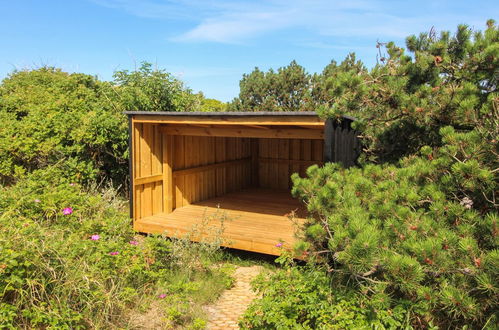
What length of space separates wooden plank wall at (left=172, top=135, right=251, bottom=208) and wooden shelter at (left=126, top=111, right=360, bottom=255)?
20 mm

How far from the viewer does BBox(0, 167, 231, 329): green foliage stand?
3.14 m

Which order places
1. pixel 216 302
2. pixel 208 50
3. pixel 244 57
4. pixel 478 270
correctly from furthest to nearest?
pixel 244 57 → pixel 208 50 → pixel 216 302 → pixel 478 270

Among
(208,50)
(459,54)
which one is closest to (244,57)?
(208,50)

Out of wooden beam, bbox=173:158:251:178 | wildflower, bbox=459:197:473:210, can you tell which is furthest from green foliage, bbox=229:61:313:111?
wildflower, bbox=459:197:473:210

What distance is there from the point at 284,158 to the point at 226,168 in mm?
1750

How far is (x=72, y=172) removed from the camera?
748 centimetres

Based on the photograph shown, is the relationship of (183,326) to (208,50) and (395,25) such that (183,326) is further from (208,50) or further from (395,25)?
(208,50)

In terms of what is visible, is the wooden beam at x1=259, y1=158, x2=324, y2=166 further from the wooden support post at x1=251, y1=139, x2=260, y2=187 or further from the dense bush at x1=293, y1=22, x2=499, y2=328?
the dense bush at x1=293, y1=22, x2=499, y2=328

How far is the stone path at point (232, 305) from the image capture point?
3.92m

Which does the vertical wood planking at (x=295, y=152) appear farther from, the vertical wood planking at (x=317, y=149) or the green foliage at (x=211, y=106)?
the green foliage at (x=211, y=106)

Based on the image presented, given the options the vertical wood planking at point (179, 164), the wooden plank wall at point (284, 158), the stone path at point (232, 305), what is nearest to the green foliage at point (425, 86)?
the stone path at point (232, 305)

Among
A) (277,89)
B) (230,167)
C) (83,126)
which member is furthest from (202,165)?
(277,89)

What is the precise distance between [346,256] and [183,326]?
1.84 meters

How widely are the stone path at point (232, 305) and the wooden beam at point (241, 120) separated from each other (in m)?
2.12
